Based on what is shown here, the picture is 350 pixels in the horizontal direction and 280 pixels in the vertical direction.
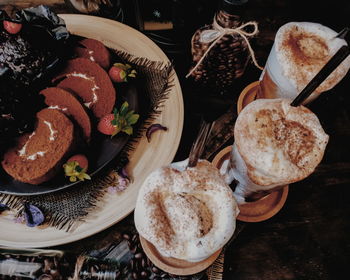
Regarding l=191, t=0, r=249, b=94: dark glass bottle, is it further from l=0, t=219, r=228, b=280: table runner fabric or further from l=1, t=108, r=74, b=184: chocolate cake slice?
l=0, t=219, r=228, b=280: table runner fabric

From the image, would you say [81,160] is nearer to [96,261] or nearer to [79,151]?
[79,151]

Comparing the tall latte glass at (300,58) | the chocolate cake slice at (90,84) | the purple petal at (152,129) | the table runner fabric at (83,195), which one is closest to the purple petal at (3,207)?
the table runner fabric at (83,195)

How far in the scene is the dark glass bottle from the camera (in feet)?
4.31

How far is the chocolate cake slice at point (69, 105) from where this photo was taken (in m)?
1.44

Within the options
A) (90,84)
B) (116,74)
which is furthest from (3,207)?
(116,74)

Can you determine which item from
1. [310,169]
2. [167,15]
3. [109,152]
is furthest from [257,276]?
[167,15]

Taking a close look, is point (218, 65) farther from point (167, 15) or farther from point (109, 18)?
point (109, 18)

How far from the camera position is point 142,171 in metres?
1.46

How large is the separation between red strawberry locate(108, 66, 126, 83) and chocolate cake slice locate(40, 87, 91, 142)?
210 millimetres

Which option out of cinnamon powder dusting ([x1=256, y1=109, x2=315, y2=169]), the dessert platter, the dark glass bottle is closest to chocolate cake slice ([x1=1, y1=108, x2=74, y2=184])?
the dessert platter

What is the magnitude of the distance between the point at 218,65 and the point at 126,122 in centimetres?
51

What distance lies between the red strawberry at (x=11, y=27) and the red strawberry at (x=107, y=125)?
582 mm

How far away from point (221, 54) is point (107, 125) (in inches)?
23.7

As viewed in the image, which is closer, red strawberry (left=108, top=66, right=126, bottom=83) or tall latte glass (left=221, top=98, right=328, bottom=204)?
tall latte glass (left=221, top=98, right=328, bottom=204)
